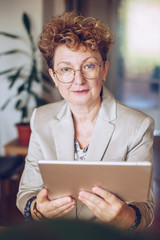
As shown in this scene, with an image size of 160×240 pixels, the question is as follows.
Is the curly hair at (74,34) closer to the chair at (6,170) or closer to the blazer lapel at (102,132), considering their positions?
the blazer lapel at (102,132)

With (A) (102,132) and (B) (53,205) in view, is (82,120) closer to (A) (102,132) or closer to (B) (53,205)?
(A) (102,132)

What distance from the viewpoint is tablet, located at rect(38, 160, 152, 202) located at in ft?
2.86

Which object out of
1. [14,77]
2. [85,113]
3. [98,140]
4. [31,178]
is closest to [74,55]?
[85,113]

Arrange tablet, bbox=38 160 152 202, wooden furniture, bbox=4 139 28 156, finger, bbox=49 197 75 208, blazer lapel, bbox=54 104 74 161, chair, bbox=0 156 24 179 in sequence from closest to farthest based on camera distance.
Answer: tablet, bbox=38 160 152 202, finger, bbox=49 197 75 208, blazer lapel, bbox=54 104 74 161, chair, bbox=0 156 24 179, wooden furniture, bbox=4 139 28 156

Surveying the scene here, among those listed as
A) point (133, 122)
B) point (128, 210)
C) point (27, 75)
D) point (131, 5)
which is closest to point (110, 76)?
point (131, 5)

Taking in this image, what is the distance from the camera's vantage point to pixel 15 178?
333cm

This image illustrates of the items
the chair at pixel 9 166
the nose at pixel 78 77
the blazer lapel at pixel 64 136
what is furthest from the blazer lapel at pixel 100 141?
the chair at pixel 9 166

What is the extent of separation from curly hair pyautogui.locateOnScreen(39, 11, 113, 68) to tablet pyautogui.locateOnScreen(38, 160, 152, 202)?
55 cm

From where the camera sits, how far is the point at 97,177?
0.92 m

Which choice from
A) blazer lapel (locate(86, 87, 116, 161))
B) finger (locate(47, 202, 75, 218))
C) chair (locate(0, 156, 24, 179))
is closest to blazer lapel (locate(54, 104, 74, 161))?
blazer lapel (locate(86, 87, 116, 161))

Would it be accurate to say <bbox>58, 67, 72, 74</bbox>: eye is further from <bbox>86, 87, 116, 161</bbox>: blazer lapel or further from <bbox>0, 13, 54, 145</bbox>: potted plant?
<bbox>0, 13, 54, 145</bbox>: potted plant

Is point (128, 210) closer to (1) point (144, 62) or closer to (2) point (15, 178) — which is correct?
(2) point (15, 178)

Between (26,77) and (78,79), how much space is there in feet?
6.38

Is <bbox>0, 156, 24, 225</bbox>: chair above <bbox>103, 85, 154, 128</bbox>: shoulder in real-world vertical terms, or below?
below
